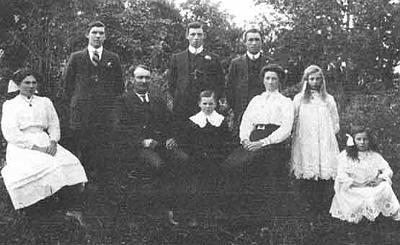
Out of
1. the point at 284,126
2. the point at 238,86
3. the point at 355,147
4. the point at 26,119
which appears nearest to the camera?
the point at 26,119

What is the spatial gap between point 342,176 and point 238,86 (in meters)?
1.56

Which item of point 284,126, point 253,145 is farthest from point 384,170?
point 253,145

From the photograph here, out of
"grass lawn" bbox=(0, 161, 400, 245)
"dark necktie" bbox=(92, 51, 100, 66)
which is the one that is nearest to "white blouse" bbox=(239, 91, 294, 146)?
"grass lawn" bbox=(0, 161, 400, 245)

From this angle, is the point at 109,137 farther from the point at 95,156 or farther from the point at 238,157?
the point at 238,157

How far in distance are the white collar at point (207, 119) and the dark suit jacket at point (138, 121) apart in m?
0.28

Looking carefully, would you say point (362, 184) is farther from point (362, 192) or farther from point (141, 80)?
point (141, 80)

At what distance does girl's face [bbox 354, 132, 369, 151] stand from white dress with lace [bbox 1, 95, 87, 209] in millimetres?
2718

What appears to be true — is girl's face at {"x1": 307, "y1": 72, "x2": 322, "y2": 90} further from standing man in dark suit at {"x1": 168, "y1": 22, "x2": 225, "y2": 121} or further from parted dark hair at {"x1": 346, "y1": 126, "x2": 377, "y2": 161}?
standing man in dark suit at {"x1": 168, "y1": 22, "x2": 225, "y2": 121}

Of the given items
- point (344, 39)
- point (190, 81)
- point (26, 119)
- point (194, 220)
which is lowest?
point (194, 220)

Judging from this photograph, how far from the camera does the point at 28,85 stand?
18.9ft

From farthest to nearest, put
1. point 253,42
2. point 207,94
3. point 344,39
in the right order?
point 344,39 → point 253,42 → point 207,94

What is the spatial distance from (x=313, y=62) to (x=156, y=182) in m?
18.4

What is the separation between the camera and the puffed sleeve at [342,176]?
19.2 feet

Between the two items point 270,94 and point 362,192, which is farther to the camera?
point 270,94
